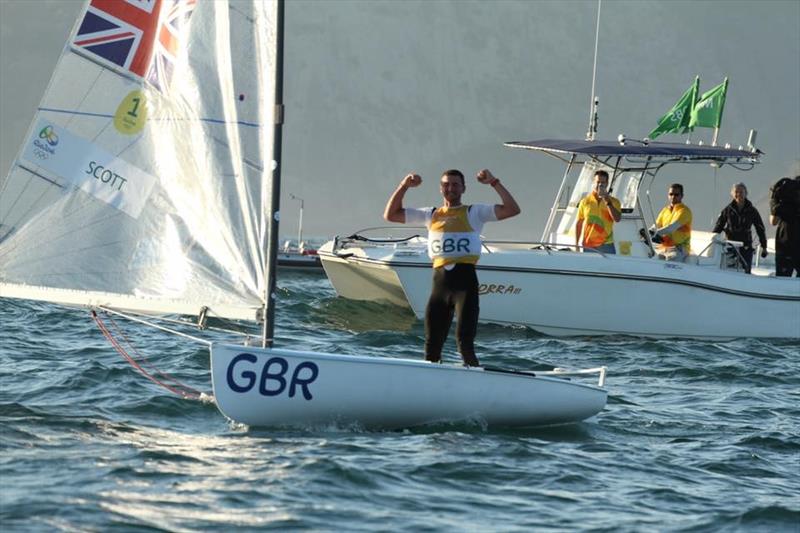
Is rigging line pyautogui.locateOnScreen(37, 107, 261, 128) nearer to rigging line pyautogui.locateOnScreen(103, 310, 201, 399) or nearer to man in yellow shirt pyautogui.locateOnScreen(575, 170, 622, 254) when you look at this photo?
rigging line pyautogui.locateOnScreen(103, 310, 201, 399)

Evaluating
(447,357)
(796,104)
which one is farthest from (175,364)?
(796,104)

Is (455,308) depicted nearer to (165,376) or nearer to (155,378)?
(165,376)

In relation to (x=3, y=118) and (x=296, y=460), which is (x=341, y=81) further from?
(x=296, y=460)

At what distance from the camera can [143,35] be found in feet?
32.7

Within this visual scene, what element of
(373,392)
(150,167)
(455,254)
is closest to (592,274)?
(455,254)

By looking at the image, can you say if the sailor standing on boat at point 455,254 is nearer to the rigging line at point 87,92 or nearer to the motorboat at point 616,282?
the rigging line at point 87,92

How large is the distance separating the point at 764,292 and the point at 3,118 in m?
67.7

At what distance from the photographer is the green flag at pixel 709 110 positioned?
20234mm

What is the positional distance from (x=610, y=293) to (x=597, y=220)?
3.01 feet

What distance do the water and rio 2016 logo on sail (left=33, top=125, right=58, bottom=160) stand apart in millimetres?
1848

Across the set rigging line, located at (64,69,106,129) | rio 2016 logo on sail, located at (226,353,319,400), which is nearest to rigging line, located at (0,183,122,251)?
rigging line, located at (64,69,106,129)

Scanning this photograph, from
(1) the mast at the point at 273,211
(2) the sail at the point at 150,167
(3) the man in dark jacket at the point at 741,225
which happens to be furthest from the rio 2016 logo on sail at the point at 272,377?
(3) the man in dark jacket at the point at 741,225

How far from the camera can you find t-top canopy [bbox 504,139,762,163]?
18.1 metres

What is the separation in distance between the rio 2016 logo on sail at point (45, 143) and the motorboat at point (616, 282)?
7.91 meters
